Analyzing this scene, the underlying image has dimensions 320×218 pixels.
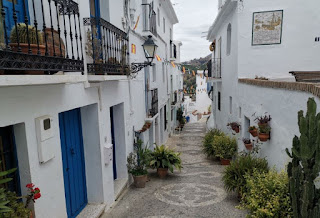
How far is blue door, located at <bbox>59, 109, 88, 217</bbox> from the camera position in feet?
16.6

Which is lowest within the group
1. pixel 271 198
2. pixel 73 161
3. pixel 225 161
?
pixel 225 161

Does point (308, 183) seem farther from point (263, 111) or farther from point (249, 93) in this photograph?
point (249, 93)

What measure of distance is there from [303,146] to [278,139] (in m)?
2.34

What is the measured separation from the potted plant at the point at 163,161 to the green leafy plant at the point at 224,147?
2.43m

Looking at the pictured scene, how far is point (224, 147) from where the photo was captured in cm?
1076

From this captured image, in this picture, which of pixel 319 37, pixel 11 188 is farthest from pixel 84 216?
pixel 319 37

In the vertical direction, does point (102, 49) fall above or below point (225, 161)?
above

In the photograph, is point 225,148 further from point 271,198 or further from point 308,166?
point 308,166

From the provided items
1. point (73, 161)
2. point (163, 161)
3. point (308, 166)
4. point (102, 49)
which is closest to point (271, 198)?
point (308, 166)

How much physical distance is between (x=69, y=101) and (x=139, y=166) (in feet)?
14.4

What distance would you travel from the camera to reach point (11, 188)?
140 inches

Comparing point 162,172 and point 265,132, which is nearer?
point 265,132

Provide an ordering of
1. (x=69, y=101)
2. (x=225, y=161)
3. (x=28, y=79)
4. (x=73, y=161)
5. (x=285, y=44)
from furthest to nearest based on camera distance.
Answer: (x=225, y=161) < (x=285, y=44) < (x=73, y=161) < (x=69, y=101) < (x=28, y=79)

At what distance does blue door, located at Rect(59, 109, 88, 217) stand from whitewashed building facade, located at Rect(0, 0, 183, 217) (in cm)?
2
